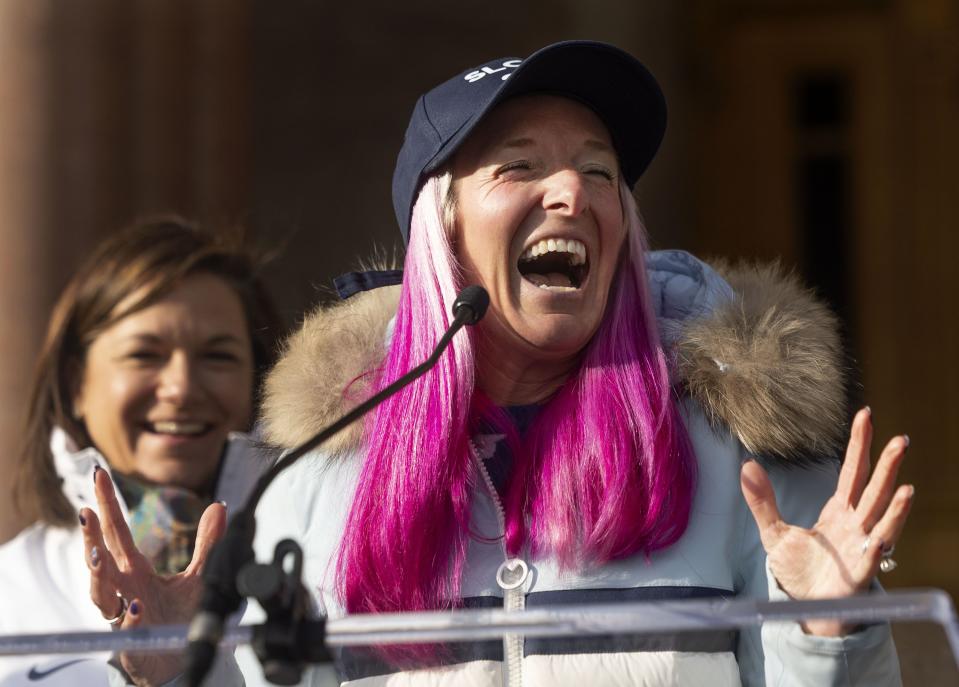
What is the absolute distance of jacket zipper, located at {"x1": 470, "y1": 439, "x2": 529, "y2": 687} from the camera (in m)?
2.11

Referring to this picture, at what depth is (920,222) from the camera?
7.92 m

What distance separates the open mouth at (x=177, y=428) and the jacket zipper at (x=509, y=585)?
1195 millimetres

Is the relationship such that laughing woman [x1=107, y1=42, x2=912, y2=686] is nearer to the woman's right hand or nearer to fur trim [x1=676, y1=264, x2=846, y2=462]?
fur trim [x1=676, y1=264, x2=846, y2=462]

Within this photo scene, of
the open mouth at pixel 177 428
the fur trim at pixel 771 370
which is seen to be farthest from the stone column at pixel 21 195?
the fur trim at pixel 771 370

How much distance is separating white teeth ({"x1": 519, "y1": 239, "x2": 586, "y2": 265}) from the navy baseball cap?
0.21 m

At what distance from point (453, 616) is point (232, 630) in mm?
248

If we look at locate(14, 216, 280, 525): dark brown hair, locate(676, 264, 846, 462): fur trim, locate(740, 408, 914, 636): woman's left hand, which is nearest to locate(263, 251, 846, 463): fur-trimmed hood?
locate(676, 264, 846, 462): fur trim

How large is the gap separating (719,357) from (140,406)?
5.16ft

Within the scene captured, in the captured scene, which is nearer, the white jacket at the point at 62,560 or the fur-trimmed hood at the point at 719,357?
the fur-trimmed hood at the point at 719,357

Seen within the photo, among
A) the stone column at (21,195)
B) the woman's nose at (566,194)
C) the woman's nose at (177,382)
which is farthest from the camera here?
the stone column at (21,195)

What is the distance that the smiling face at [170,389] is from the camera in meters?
3.50

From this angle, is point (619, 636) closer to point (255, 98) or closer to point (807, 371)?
point (807, 371)

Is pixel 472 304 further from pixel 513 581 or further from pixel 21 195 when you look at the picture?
pixel 21 195

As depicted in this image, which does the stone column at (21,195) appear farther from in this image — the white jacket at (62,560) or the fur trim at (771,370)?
the fur trim at (771,370)
